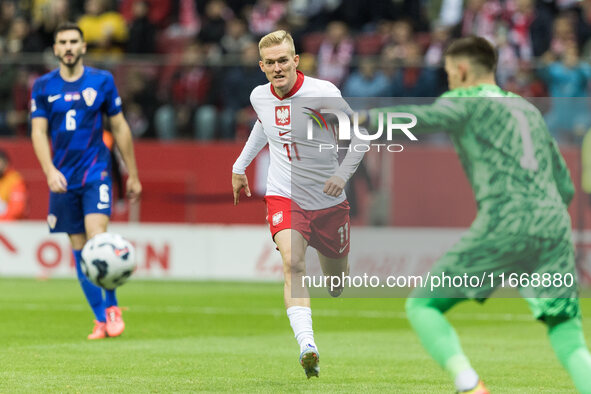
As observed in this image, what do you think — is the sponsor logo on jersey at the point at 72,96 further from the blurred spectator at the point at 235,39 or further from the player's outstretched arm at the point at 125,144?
the blurred spectator at the point at 235,39

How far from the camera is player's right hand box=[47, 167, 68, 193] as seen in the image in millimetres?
10157

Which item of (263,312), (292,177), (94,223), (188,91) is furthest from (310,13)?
(292,177)

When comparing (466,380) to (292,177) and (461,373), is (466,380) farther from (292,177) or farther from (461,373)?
(292,177)

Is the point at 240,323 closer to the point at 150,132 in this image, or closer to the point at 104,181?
the point at 104,181

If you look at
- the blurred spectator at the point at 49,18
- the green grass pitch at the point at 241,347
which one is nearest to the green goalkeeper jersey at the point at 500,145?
the green grass pitch at the point at 241,347

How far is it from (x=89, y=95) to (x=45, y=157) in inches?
30.3

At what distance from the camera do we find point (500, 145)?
19.9 ft

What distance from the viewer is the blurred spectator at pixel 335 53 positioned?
18938 millimetres

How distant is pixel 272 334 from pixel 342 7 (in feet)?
36.7

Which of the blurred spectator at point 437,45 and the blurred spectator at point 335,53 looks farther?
the blurred spectator at point 437,45

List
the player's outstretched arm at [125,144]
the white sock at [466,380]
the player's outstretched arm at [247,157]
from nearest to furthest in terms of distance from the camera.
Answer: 1. the white sock at [466,380]
2. the player's outstretched arm at [247,157]
3. the player's outstretched arm at [125,144]

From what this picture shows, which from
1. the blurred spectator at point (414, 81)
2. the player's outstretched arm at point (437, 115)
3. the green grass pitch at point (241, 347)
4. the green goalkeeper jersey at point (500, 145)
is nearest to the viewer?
the player's outstretched arm at point (437, 115)

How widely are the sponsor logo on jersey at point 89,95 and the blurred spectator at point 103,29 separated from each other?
10432mm

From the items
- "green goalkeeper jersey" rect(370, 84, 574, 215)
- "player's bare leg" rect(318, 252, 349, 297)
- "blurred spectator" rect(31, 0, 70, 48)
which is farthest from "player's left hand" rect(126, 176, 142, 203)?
"blurred spectator" rect(31, 0, 70, 48)
